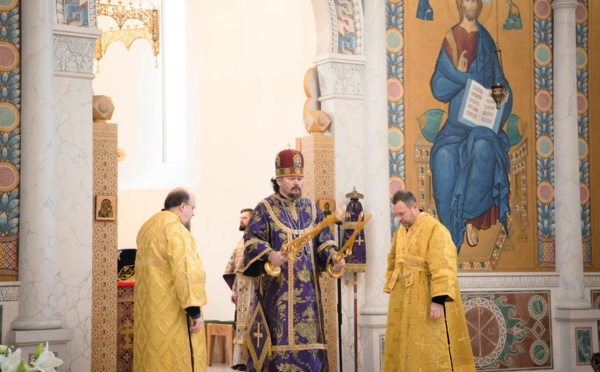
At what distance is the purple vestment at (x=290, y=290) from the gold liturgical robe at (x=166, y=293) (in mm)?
618

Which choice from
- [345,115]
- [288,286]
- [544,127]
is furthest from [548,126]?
[288,286]

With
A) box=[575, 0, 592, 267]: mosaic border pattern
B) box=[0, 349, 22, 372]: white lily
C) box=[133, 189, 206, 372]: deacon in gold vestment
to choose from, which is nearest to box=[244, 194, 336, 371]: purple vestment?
box=[133, 189, 206, 372]: deacon in gold vestment

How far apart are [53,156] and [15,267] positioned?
3.13 feet

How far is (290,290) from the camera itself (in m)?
Result: 7.09

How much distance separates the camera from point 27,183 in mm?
7871

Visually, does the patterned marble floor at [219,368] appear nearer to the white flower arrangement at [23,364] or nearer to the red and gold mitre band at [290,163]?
the red and gold mitre band at [290,163]

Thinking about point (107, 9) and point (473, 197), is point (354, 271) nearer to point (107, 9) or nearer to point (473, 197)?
point (473, 197)

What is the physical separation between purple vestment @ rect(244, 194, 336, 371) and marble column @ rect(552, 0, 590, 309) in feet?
14.0

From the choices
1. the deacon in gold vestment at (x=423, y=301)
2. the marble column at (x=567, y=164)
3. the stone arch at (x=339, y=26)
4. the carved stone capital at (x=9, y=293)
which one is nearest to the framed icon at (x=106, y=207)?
the carved stone capital at (x=9, y=293)

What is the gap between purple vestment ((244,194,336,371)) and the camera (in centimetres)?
700

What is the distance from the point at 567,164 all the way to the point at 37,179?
226 inches

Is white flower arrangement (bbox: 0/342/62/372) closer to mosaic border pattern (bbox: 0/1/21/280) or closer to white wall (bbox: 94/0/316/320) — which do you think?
mosaic border pattern (bbox: 0/1/21/280)

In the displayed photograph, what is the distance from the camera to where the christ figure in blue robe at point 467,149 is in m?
10.1

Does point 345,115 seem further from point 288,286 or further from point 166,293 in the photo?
point 166,293
